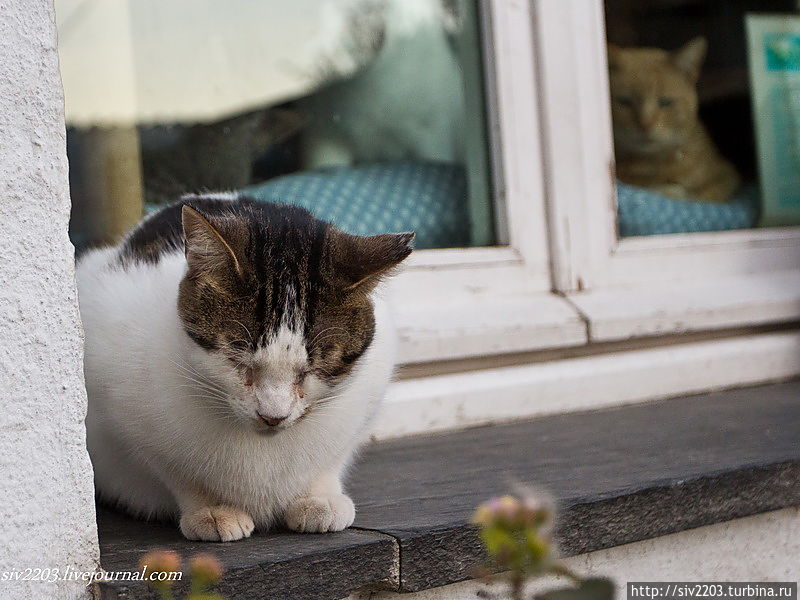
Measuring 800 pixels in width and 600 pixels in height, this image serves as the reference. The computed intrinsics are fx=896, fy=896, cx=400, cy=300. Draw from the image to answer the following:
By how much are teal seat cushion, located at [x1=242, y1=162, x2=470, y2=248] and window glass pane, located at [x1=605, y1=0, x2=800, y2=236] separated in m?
0.66

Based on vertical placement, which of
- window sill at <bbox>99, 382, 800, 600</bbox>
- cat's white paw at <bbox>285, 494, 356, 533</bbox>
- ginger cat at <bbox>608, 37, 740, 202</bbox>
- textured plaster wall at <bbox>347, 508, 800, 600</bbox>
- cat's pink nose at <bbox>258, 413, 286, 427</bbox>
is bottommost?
textured plaster wall at <bbox>347, 508, 800, 600</bbox>

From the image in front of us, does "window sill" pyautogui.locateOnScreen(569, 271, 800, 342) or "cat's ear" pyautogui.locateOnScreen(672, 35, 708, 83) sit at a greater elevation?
"cat's ear" pyautogui.locateOnScreen(672, 35, 708, 83)

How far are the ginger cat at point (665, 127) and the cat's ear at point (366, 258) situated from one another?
57.7 inches

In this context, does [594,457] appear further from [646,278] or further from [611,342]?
[646,278]

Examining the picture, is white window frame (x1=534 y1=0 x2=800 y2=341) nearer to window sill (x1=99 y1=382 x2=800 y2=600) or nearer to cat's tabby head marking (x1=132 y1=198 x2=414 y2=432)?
window sill (x1=99 y1=382 x2=800 y2=600)

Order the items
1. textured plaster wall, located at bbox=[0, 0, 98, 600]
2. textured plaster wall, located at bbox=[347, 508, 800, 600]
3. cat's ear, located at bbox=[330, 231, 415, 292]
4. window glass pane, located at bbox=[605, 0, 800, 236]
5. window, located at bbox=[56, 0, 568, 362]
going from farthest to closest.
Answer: window glass pane, located at bbox=[605, 0, 800, 236] → window, located at bbox=[56, 0, 568, 362] → textured plaster wall, located at bbox=[347, 508, 800, 600] → cat's ear, located at bbox=[330, 231, 415, 292] → textured plaster wall, located at bbox=[0, 0, 98, 600]

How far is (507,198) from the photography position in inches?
90.0

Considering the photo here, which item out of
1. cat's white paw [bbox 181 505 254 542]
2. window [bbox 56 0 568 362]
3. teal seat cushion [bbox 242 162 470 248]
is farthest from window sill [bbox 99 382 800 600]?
teal seat cushion [bbox 242 162 470 248]

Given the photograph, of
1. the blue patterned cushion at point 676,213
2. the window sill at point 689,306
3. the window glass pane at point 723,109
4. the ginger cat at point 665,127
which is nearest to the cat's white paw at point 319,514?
the window sill at point 689,306

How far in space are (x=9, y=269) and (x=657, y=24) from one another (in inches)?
89.3

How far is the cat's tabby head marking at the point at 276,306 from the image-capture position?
3.71 feet

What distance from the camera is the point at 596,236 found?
2338 millimetres

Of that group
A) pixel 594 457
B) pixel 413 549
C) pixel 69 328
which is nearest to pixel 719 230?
pixel 594 457

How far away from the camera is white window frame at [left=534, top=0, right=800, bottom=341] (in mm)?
2291
